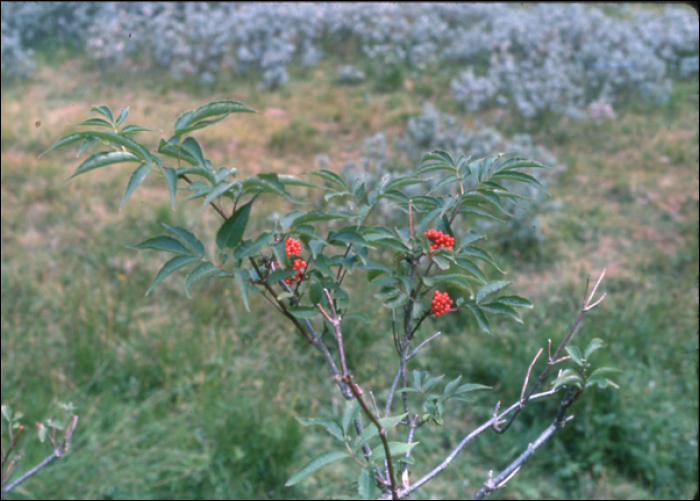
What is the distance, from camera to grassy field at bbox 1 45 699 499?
2787 millimetres

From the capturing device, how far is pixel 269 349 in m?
3.47

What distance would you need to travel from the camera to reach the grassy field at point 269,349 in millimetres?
2787

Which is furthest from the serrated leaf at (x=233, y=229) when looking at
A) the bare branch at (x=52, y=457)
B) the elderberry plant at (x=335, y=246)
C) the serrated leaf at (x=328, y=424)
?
the bare branch at (x=52, y=457)

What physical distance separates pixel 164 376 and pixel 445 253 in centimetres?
241

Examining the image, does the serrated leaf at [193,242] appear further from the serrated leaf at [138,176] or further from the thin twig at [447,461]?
the thin twig at [447,461]

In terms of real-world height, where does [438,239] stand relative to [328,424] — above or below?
above

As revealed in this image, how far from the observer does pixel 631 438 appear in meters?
2.98

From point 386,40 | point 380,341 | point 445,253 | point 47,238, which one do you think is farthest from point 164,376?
point 386,40

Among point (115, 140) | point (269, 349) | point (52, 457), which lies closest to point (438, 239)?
point (115, 140)

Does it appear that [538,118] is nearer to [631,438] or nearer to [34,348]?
[631,438]

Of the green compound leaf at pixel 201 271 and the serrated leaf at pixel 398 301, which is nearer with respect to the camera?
the green compound leaf at pixel 201 271

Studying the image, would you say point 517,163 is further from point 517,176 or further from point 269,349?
point 269,349

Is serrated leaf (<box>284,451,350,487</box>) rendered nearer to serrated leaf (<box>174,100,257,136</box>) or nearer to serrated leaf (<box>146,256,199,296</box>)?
serrated leaf (<box>146,256,199,296</box>)

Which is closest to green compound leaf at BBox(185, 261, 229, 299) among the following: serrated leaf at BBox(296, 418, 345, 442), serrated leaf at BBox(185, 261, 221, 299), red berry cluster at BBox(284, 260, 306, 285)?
serrated leaf at BBox(185, 261, 221, 299)
